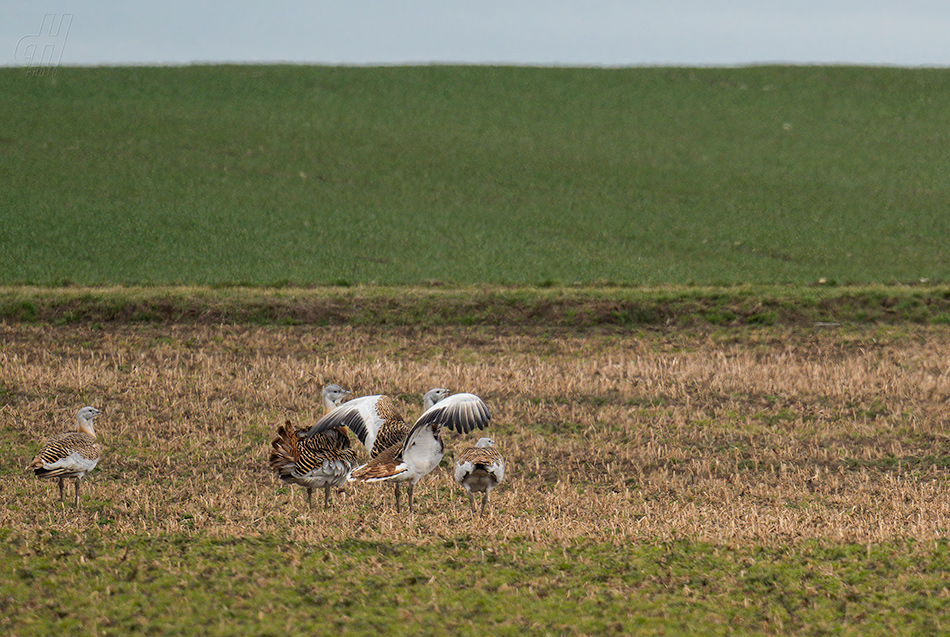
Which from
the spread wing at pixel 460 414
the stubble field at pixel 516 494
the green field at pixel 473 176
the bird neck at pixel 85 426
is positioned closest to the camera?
the stubble field at pixel 516 494

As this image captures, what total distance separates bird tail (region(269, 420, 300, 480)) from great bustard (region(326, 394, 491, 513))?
607 millimetres

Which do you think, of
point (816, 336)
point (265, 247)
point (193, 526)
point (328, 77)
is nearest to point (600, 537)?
point (193, 526)

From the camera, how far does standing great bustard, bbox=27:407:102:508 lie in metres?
9.38

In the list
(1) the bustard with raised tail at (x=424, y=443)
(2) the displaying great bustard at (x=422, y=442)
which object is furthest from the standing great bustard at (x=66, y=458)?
(1) the bustard with raised tail at (x=424, y=443)

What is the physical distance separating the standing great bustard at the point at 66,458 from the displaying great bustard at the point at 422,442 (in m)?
2.47

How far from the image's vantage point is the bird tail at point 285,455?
30.9 ft

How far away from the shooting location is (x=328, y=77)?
5256cm

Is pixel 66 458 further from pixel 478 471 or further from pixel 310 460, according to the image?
pixel 478 471

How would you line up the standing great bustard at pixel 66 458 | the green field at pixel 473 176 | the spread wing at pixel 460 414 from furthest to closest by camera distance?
the green field at pixel 473 176 → the standing great bustard at pixel 66 458 → the spread wing at pixel 460 414

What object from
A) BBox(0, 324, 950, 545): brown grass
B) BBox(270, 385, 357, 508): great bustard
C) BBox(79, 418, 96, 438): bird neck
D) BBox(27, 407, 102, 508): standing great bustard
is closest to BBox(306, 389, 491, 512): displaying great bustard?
BBox(270, 385, 357, 508): great bustard

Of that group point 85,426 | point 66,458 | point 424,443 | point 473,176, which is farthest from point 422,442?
point 473,176

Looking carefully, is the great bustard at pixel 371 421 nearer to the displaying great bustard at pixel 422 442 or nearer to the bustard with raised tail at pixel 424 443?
the displaying great bustard at pixel 422 442

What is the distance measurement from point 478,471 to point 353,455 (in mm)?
1476

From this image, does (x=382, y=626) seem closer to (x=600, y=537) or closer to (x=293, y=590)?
(x=293, y=590)
